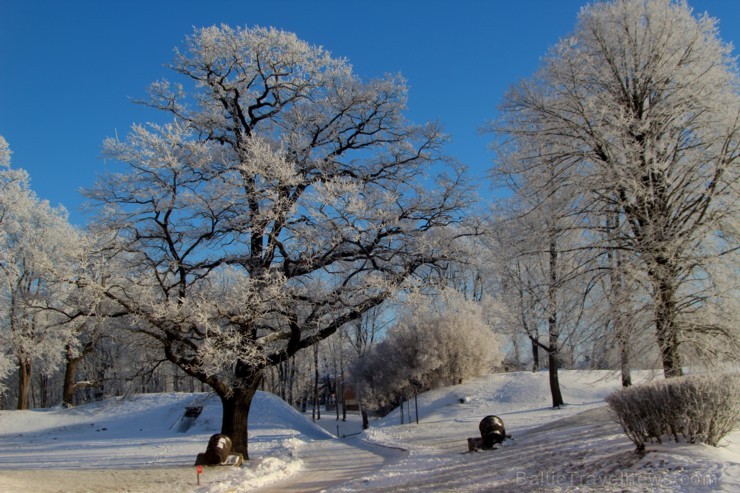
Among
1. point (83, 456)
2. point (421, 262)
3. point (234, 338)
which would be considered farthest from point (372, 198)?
point (83, 456)

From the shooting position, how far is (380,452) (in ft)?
56.4

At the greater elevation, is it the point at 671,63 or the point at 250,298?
the point at 671,63

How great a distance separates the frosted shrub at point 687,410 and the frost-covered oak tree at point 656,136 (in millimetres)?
3691

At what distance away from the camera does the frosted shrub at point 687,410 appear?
21.1 feet

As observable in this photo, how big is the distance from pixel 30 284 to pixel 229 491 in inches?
1089

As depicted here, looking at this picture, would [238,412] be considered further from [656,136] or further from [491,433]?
[656,136]

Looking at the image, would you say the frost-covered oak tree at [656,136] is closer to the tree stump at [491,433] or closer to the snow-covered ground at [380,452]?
the snow-covered ground at [380,452]

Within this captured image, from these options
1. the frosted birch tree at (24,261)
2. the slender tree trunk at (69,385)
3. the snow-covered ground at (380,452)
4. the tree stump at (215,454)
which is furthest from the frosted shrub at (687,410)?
the slender tree trunk at (69,385)

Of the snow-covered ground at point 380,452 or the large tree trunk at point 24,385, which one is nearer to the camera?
the snow-covered ground at point 380,452

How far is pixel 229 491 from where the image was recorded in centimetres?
1136

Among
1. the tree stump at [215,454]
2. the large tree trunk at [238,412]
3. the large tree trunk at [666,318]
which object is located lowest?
the tree stump at [215,454]

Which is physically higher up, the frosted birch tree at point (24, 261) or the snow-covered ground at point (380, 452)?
the frosted birch tree at point (24, 261)

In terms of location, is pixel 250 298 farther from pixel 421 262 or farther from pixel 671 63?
pixel 671 63

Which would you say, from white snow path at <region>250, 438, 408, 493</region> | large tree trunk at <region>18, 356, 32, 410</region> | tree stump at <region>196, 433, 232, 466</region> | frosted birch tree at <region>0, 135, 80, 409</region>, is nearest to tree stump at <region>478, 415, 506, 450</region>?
white snow path at <region>250, 438, 408, 493</region>
